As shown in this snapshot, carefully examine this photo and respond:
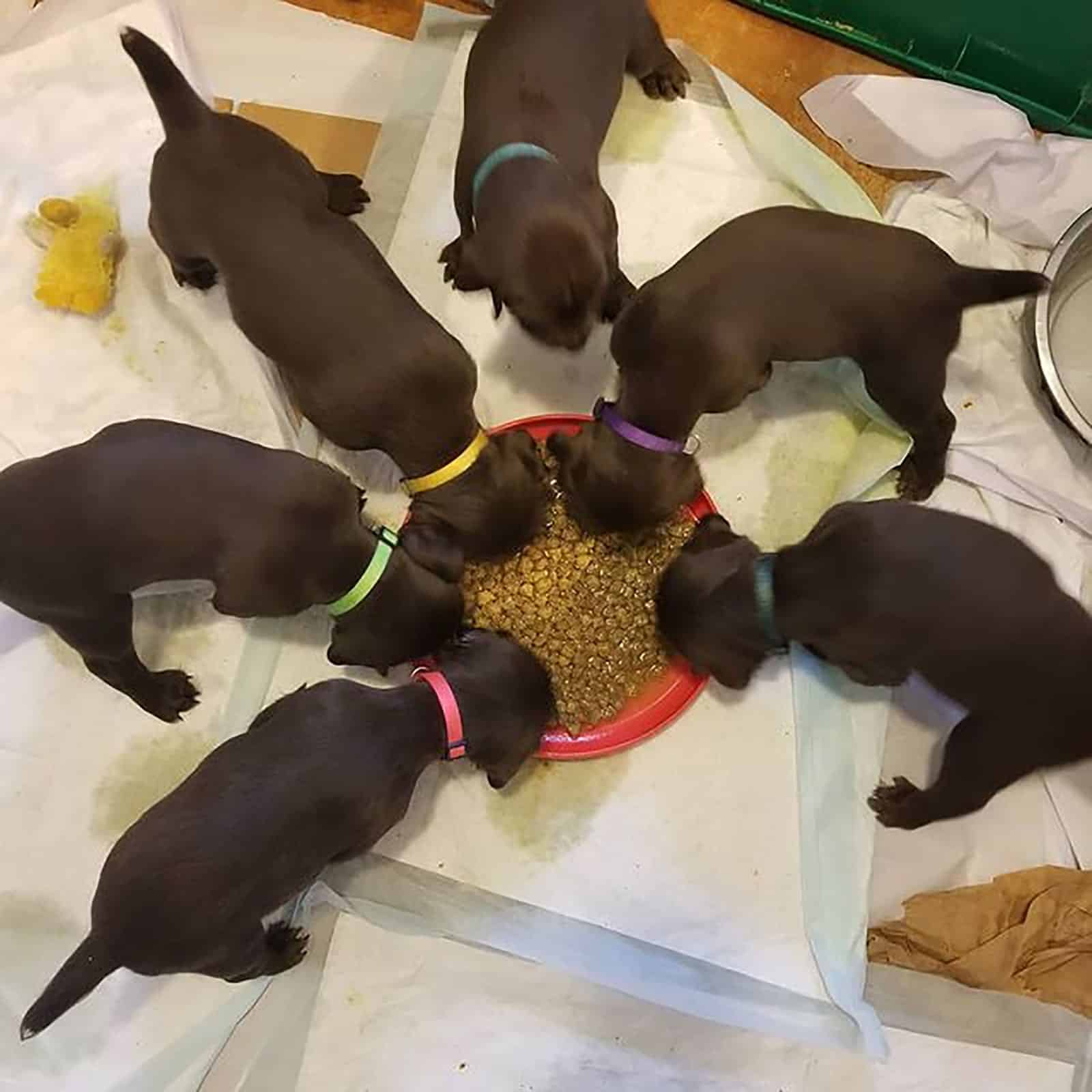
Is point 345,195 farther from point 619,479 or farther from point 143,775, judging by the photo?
point 143,775

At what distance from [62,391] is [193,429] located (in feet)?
1.58

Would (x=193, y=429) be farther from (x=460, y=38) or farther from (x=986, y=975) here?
(x=986, y=975)

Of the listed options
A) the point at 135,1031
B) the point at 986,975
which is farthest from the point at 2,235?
the point at 986,975

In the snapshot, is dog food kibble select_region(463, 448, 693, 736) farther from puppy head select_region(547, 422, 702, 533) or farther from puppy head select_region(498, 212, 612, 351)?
puppy head select_region(498, 212, 612, 351)

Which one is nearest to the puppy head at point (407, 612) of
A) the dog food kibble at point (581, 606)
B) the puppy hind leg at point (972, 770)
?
the dog food kibble at point (581, 606)

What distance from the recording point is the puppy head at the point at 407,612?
5.60ft

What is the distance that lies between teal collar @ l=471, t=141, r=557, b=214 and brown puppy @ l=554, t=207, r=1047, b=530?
0.23 metres

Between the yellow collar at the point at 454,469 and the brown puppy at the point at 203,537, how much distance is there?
10 cm

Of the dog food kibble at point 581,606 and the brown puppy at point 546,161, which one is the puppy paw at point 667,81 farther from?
the dog food kibble at point 581,606

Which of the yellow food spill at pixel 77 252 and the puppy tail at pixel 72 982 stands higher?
the yellow food spill at pixel 77 252

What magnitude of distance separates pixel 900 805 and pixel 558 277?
2.88 feet

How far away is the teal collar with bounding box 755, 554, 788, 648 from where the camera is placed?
1.67m

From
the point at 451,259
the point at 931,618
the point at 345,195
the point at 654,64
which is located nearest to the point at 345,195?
A: the point at 345,195

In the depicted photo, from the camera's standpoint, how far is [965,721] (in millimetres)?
1757
